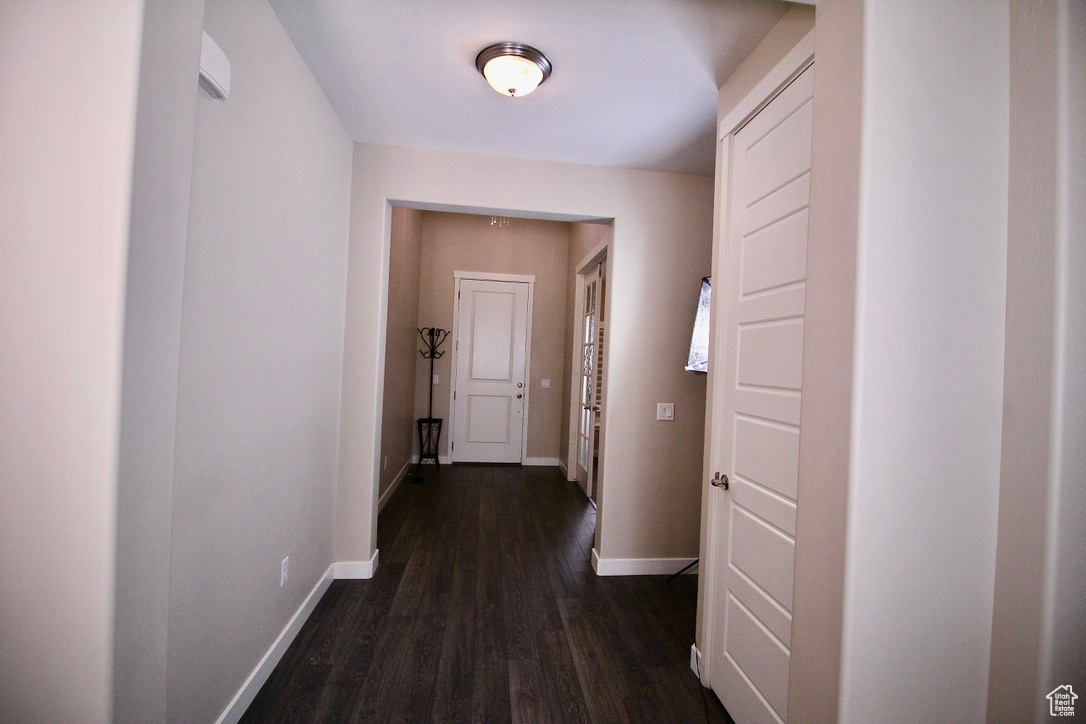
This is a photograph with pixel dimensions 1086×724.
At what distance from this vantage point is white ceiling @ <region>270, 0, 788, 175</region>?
5.32 feet

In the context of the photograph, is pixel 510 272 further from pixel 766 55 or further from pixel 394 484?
pixel 766 55

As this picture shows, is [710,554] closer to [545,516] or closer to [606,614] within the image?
[606,614]

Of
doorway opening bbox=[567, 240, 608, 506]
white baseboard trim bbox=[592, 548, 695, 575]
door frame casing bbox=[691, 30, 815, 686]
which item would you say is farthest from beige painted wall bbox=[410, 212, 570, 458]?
door frame casing bbox=[691, 30, 815, 686]

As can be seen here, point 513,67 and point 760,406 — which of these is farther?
point 513,67

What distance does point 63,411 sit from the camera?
2.48 feet

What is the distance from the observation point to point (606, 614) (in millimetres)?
2420

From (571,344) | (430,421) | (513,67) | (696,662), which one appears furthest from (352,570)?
(571,344)

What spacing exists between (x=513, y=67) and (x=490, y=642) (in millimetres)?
2527

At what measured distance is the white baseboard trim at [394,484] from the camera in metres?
3.84

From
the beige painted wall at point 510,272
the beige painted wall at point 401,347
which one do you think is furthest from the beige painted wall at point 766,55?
the beige painted wall at point 510,272

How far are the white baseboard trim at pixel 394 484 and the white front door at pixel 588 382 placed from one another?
6.09 ft

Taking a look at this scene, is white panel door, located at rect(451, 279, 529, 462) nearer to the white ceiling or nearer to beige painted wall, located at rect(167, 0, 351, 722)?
the white ceiling

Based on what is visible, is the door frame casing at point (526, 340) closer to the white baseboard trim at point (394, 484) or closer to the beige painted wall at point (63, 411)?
the white baseboard trim at point (394, 484)

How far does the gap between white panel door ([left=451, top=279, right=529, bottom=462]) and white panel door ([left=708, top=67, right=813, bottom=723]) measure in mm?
3816
